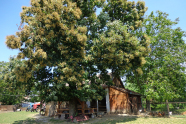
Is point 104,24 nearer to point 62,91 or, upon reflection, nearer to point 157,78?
point 62,91

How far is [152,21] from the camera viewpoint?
2134 centimetres

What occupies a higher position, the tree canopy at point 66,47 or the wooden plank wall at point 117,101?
the tree canopy at point 66,47

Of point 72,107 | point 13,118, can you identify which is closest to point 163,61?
point 72,107

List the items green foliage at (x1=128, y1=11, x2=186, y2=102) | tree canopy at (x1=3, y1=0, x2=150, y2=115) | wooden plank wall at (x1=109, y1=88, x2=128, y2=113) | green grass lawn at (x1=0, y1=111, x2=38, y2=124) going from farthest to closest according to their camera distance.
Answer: wooden plank wall at (x1=109, y1=88, x2=128, y2=113)
green foliage at (x1=128, y1=11, x2=186, y2=102)
green grass lawn at (x1=0, y1=111, x2=38, y2=124)
tree canopy at (x1=3, y1=0, x2=150, y2=115)

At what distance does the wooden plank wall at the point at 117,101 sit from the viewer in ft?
66.0

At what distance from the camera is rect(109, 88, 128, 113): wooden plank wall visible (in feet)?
66.0

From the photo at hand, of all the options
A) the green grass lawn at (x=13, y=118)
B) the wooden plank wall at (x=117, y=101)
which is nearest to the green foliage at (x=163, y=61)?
the wooden plank wall at (x=117, y=101)

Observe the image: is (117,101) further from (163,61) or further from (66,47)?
→ (66,47)

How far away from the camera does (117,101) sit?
807 inches

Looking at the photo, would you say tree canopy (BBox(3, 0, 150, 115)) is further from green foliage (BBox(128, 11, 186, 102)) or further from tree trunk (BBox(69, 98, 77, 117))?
green foliage (BBox(128, 11, 186, 102))

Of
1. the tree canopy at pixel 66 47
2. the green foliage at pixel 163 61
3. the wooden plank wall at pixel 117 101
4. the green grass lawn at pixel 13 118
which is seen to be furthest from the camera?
the wooden plank wall at pixel 117 101

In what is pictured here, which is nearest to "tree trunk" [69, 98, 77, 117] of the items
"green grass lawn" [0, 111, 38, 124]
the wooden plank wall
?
"green grass lawn" [0, 111, 38, 124]

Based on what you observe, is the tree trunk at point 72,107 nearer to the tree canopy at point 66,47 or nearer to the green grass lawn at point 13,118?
the tree canopy at point 66,47

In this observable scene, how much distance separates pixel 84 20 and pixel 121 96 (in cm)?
1254
